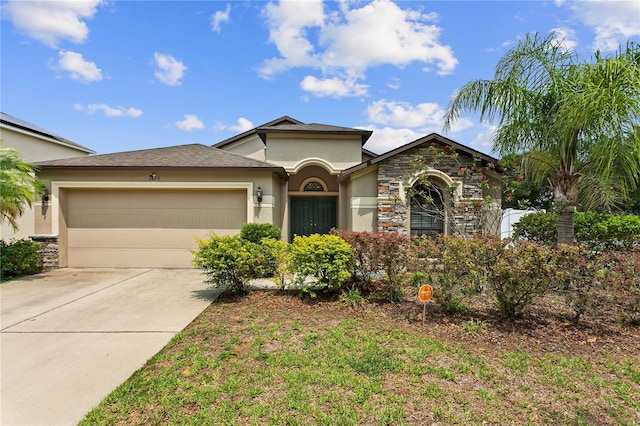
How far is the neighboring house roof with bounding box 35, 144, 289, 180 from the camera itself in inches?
386

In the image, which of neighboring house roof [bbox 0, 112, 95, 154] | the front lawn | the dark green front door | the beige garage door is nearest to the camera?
the front lawn

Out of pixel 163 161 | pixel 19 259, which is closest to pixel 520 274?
pixel 163 161

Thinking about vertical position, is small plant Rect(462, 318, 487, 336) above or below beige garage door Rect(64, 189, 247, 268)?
below

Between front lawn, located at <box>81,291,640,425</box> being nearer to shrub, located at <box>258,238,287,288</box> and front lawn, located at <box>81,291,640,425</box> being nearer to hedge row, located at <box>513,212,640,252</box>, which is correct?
shrub, located at <box>258,238,287,288</box>

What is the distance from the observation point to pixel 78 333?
486 cm

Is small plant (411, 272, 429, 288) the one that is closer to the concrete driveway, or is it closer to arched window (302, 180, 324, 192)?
the concrete driveway

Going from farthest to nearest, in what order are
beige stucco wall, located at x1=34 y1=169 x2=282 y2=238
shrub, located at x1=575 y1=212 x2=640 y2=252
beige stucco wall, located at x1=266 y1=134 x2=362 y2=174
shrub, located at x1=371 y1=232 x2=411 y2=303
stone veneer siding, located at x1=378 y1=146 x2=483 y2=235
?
beige stucco wall, located at x1=266 y1=134 x2=362 y2=174, stone veneer siding, located at x1=378 y1=146 x2=483 y2=235, beige stucco wall, located at x1=34 y1=169 x2=282 y2=238, shrub, located at x1=575 y1=212 x2=640 y2=252, shrub, located at x1=371 y1=232 x2=411 y2=303

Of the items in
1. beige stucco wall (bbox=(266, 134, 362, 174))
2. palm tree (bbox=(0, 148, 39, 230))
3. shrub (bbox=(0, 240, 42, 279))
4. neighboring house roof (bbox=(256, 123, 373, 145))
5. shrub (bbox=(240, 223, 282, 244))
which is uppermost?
neighboring house roof (bbox=(256, 123, 373, 145))

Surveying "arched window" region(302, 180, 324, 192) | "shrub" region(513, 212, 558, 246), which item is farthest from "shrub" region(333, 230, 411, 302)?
"arched window" region(302, 180, 324, 192)

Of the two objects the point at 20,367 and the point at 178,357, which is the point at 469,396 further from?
the point at 20,367

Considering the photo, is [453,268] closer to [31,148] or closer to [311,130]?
[311,130]

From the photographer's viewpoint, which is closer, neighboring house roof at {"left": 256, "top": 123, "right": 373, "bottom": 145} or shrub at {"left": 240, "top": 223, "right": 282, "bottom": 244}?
shrub at {"left": 240, "top": 223, "right": 282, "bottom": 244}

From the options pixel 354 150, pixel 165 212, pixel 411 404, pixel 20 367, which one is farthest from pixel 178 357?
pixel 354 150

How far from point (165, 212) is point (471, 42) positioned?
10133 millimetres
